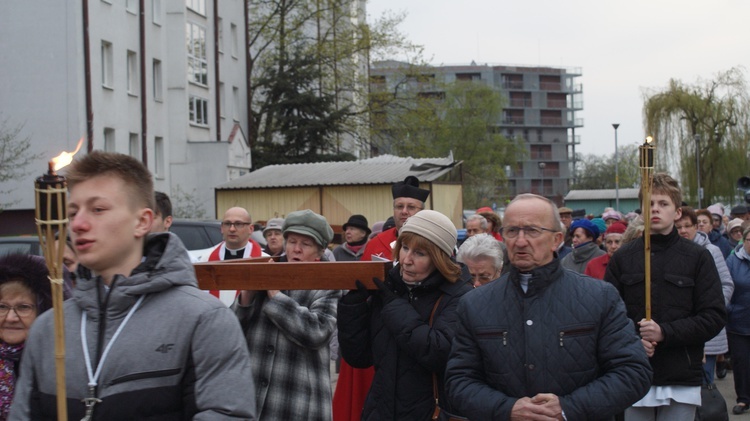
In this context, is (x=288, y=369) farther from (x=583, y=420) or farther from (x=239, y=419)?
(x=239, y=419)

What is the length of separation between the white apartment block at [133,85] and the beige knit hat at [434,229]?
23916mm

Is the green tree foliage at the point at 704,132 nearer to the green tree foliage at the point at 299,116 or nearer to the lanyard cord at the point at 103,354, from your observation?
the green tree foliage at the point at 299,116

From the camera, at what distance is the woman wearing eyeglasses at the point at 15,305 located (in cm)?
416

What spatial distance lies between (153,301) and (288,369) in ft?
6.74

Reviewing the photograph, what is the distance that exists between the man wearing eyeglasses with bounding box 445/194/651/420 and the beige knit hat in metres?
0.74

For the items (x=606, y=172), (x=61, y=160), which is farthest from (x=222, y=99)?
(x=606, y=172)

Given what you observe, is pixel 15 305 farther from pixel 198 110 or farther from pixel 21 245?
pixel 198 110

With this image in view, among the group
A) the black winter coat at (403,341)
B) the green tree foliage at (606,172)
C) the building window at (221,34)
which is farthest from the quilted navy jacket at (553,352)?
the green tree foliage at (606,172)

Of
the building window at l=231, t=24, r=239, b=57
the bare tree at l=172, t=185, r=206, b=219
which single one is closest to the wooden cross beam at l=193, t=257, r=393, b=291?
the bare tree at l=172, t=185, r=206, b=219

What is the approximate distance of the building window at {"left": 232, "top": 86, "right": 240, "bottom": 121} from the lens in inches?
1746

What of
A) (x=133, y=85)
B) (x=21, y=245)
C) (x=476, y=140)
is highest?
(x=476, y=140)

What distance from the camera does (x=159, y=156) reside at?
3653 centimetres

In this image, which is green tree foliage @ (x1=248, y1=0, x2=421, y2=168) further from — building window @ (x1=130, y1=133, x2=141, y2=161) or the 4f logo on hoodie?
the 4f logo on hoodie

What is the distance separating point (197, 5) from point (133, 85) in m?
7.42
